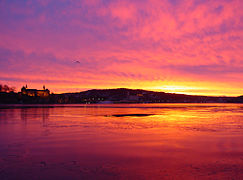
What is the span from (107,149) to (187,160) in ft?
13.8

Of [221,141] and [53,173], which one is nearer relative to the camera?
[53,173]

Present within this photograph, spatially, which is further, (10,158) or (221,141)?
(221,141)

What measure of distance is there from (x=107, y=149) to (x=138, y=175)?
4.46m

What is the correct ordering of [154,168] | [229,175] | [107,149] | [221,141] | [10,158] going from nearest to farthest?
[229,175] < [154,168] < [10,158] < [107,149] < [221,141]

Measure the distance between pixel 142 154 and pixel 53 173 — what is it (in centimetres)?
451

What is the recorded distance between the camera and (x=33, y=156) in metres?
10.5

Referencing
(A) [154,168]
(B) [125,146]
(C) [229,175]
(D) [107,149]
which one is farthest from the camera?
(B) [125,146]

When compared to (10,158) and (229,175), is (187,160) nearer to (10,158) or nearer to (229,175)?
(229,175)

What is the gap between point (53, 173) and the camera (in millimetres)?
8086

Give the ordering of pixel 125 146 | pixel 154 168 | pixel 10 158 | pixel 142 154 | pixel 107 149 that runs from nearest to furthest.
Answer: pixel 154 168 < pixel 10 158 < pixel 142 154 < pixel 107 149 < pixel 125 146

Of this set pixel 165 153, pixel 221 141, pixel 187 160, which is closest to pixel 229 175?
pixel 187 160

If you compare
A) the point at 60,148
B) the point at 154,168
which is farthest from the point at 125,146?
the point at 154,168

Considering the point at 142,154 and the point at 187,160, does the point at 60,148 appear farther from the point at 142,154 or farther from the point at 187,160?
the point at 187,160

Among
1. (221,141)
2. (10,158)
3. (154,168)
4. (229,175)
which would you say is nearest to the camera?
(229,175)
